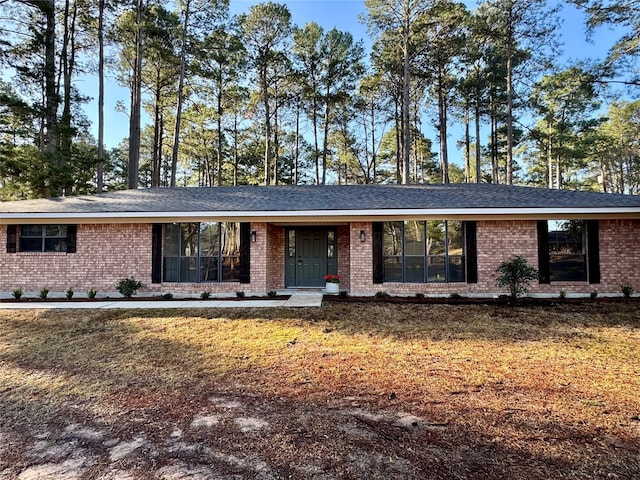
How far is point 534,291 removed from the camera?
29.4ft

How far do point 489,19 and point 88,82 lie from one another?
2052 centimetres

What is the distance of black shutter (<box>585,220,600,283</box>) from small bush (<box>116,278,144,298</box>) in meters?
12.4

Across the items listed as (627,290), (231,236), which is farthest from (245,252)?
(627,290)

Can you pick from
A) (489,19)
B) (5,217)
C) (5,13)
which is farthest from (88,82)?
(489,19)

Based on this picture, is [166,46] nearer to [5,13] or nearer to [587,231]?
[5,13]

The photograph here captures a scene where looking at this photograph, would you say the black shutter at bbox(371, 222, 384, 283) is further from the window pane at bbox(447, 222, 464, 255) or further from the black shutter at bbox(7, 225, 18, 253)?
the black shutter at bbox(7, 225, 18, 253)

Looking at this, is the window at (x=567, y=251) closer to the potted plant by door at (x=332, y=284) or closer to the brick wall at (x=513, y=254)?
the brick wall at (x=513, y=254)

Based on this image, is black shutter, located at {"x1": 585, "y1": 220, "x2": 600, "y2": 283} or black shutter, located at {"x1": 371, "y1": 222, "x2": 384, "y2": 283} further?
black shutter, located at {"x1": 371, "y1": 222, "x2": 384, "y2": 283}

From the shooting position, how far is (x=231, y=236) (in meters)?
9.59

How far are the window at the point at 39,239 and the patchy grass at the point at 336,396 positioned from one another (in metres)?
3.85

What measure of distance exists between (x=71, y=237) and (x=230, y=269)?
4.67m

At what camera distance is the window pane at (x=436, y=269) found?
30.3 ft

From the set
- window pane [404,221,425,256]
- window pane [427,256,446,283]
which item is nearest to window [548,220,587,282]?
window pane [427,256,446,283]

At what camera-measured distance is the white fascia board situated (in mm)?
8609
